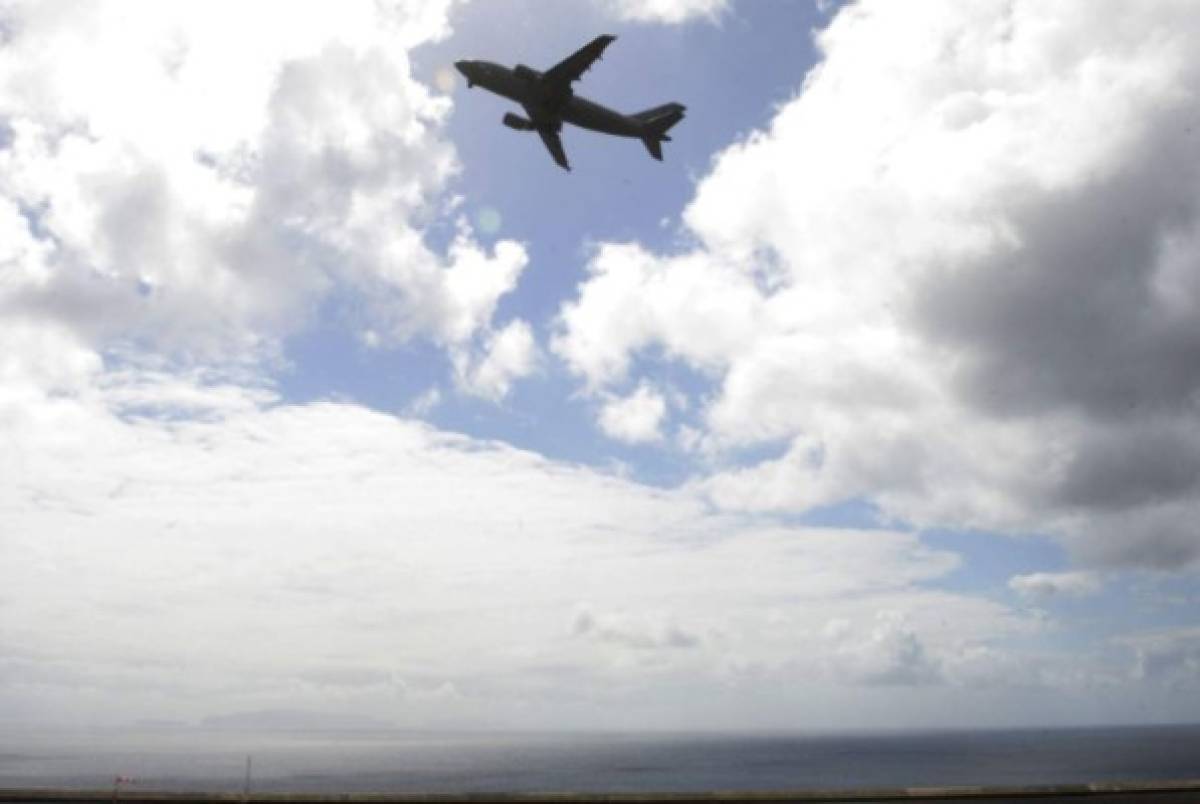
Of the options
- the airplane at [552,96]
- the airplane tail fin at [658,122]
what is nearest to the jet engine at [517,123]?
the airplane at [552,96]

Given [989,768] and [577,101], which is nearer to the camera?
[577,101]

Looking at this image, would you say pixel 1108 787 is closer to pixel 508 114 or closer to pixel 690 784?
pixel 508 114

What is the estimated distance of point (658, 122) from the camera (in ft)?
159

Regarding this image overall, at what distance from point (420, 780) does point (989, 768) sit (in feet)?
400

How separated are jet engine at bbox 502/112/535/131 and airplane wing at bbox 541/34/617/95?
3.06m

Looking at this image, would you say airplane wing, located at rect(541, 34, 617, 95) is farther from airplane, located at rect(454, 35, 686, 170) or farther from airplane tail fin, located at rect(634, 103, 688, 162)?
airplane tail fin, located at rect(634, 103, 688, 162)

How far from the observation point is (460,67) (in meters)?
42.8

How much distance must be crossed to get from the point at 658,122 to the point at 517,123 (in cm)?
986

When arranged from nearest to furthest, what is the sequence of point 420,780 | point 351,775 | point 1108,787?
point 1108,787 < point 420,780 < point 351,775

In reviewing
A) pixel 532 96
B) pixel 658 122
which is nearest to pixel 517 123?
pixel 532 96

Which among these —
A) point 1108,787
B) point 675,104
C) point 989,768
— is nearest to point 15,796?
point 1108,787

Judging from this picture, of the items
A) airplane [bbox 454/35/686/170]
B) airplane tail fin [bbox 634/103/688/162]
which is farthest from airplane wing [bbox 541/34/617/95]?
airplane tail fin [bbox 634/103/688/162]

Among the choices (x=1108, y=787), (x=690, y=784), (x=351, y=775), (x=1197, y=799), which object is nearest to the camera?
(x=1197, y=799)

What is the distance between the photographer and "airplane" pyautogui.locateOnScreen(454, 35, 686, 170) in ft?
128
